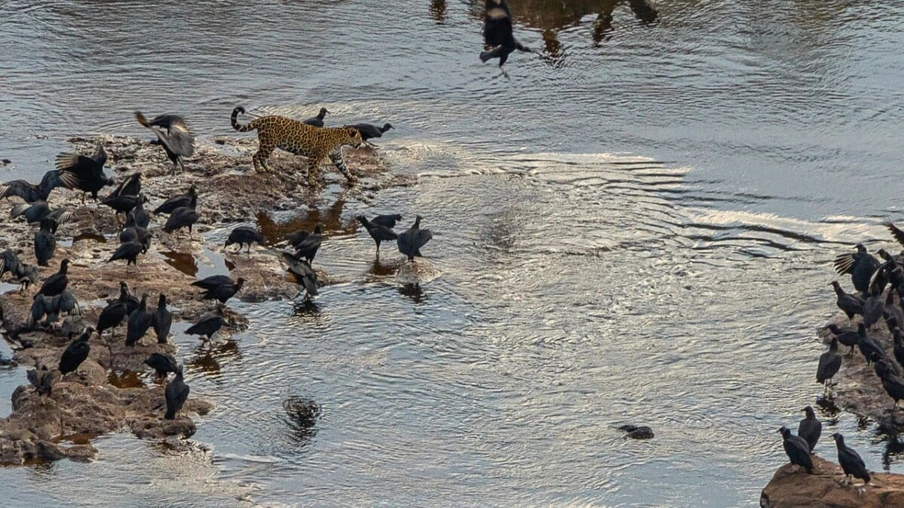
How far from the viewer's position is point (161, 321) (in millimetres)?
14688

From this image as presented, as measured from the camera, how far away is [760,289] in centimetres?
1653

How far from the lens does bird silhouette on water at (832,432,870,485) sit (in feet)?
39.2

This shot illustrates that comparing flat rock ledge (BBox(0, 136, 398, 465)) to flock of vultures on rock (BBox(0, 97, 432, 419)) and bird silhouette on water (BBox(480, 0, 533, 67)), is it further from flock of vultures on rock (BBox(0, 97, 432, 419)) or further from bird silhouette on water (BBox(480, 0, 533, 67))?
bird silhouette on water (BBox(480, 0, 533, 67))

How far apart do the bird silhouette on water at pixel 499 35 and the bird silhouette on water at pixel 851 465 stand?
11165 mm

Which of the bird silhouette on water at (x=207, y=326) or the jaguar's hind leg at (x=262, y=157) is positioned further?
the jaguar's hind leg at (x=262, y=157)

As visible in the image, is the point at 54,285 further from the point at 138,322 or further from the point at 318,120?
the point at 318,120

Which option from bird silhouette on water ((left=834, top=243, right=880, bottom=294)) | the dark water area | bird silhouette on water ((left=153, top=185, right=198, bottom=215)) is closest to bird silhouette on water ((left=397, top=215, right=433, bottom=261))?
the dark water area

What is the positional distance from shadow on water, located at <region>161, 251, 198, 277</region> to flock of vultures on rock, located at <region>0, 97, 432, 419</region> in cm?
27

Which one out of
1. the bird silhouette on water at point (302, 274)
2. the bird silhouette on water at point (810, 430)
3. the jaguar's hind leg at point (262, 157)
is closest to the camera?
the bird silhouette on water at point (810, 430)

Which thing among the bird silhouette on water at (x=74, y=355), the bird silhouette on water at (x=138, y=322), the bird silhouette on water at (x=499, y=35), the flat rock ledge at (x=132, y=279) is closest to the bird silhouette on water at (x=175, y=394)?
the flat rock ledge at (x=132, y=279)

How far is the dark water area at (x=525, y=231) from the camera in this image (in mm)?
13039

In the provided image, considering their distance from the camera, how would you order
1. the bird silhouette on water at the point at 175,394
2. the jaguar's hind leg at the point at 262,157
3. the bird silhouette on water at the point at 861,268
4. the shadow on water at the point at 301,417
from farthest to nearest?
the jaguar's hind leg at the point at 262,157 < the bird silhouette on water at the point at 861,268 < the shadow on water at the point at 301,417 < the bird silhouette on water at the point at 175,394

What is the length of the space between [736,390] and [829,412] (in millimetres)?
832

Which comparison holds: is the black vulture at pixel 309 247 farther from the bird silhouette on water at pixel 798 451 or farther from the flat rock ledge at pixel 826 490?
the bird silhouette on water at pixel 798 451
